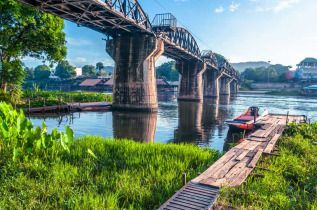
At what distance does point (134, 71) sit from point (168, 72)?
136 metres

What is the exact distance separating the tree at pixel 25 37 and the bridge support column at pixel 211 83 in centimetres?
7510

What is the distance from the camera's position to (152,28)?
1574 inches

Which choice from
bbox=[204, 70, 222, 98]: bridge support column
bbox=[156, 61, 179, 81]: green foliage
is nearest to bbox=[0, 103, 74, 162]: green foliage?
bbox=[204, 70, 222, 98]: bridge support column

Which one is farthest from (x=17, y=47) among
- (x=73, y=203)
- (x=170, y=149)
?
(x=73, y=203)

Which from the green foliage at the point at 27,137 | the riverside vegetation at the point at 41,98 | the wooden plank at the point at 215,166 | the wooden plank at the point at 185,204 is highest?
the riverside vegetation at the point at 41,98

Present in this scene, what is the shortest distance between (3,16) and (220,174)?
32.3 metres

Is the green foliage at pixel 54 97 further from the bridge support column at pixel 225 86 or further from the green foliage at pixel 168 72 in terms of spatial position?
the green foliage at pixel 168 72

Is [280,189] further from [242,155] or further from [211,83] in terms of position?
[211,83]

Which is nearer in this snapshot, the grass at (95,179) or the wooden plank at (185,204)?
the wooden plank at (185,204)

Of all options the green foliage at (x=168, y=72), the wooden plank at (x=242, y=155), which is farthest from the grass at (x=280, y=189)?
the green foliage at (x=168, y=72)

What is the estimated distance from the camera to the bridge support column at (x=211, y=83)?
330 feet

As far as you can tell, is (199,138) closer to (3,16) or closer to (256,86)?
(3,16)

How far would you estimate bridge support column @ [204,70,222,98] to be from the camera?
101m

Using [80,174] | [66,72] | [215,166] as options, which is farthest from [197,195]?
[66,72]
